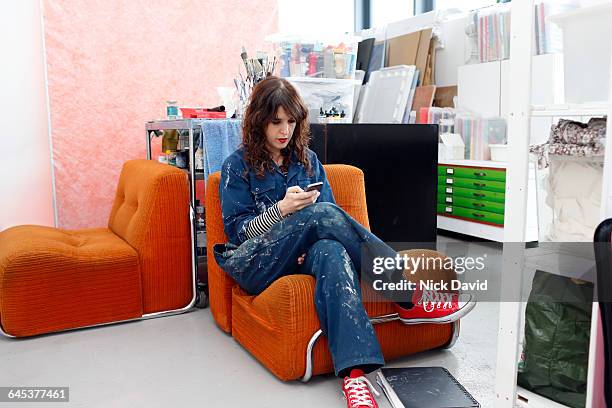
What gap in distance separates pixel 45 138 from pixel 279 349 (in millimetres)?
2331

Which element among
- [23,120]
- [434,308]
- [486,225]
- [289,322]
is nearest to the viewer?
[289,322]

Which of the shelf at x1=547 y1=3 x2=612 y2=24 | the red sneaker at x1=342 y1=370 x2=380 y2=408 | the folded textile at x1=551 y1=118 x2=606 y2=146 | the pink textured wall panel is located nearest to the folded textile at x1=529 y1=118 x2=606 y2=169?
the folded textile at x1=551 y1=118 x2=606 y2=146

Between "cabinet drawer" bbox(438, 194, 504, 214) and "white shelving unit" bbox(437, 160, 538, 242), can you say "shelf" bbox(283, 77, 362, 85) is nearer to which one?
"white shelving unit" bbox(437, 160, 538, 242)

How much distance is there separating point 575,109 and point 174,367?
1612mm

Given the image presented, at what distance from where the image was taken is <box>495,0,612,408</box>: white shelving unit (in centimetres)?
129

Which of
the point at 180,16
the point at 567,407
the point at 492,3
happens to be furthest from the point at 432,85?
the point at 567,407

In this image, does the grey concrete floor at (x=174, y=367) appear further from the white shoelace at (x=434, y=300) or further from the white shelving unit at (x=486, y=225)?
the white shelving unit at (x=486, y=225)

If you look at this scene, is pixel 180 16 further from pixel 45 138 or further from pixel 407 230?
pixel 407 230

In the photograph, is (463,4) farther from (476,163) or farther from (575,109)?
(575,109)

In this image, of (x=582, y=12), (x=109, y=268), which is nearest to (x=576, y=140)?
(x=582, y=12)

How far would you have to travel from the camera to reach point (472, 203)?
13.6ft

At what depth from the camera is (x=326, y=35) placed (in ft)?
11.4

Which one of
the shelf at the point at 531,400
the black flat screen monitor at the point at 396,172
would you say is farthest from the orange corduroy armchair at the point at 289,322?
the black flat screen monitor at the point at 396,172

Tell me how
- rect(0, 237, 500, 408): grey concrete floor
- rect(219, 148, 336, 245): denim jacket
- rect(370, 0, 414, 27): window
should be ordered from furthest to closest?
1. rect(370, 0, 414, 27): window
2. rect(219, 148, 336, 245): denim jacket
3. rect(0, 237, 500, 408): grey concrete floor
